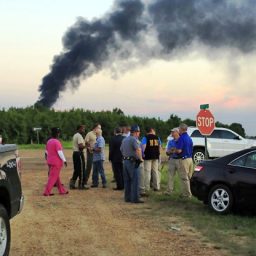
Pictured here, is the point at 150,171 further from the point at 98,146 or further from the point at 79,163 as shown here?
the point at 79,163

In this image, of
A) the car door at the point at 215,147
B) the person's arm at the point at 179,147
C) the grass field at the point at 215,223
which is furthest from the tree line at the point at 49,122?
the grass field at the point at 215,223

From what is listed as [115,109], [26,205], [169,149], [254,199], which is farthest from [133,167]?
[115,109]

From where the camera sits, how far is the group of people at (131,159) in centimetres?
1326

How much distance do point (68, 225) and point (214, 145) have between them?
59.7 ft

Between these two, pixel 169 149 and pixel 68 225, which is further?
pixel 169 149

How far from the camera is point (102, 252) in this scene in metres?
7.83

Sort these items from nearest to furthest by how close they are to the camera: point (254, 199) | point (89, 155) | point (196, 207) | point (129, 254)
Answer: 1. point (129, 254)
2. point (254, 199)
3. point (196, 207)
4. point (89, 155)

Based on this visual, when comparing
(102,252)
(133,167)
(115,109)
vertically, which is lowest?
(102,252)

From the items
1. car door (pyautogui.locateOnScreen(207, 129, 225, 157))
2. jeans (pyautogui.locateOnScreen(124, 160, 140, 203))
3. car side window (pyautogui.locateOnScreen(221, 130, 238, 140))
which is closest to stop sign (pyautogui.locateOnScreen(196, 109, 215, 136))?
jeans (pyautogui.locateOnScreen(124, 160, 140, 203))

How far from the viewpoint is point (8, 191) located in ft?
23.5

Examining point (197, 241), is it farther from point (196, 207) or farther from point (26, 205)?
point (26, 205)

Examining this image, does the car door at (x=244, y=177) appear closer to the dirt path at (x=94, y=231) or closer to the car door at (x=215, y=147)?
the dirt path at (x=94, y=231)

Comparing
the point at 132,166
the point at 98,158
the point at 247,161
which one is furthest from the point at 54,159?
the point at 247,161

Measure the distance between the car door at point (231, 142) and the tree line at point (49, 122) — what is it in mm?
20175
